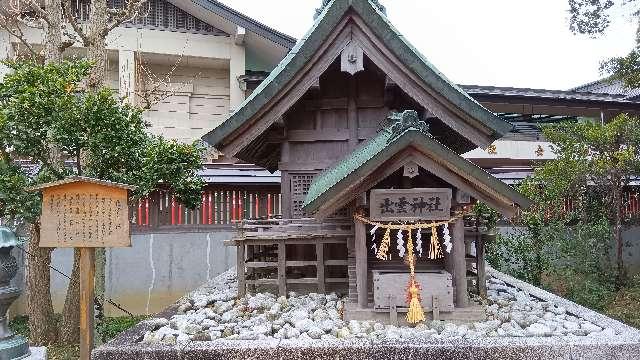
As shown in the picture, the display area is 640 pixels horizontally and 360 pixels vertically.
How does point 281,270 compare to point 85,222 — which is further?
point 281,270

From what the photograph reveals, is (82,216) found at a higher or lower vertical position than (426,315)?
higher

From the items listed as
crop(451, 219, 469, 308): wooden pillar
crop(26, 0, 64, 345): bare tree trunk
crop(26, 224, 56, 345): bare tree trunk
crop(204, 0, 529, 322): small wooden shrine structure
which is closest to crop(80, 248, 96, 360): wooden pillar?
crop(204, 0, 529, 322): small wooden shrine structure

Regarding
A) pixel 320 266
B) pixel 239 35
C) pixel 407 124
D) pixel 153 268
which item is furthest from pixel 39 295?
pixel 239 35

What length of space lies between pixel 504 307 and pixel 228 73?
1360 centimetres

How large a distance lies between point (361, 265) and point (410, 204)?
112 centimetres

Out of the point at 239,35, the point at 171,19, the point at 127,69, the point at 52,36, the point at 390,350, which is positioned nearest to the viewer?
the point at 390,350

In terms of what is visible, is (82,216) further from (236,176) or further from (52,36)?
(236,176)

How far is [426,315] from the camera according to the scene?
21.8ft

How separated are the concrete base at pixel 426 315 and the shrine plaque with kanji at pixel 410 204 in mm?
1297

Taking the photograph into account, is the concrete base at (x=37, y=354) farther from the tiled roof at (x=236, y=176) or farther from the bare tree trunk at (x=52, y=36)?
the tiled roof at (x=236, y=176)

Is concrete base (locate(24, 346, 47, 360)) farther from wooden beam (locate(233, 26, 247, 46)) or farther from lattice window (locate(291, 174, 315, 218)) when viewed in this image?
wooden beam (locate(233, 26, 247, 46))

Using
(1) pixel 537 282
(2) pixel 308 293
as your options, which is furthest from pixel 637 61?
(2) pixel 308 293

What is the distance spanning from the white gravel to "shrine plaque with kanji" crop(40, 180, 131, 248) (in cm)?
137

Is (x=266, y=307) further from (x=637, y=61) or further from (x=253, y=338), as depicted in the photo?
(x=637, y=61)
